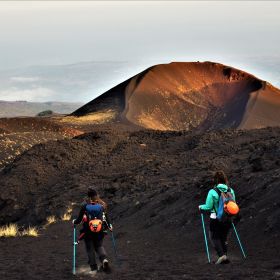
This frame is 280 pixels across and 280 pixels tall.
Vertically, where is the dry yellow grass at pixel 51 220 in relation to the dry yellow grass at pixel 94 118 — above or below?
below

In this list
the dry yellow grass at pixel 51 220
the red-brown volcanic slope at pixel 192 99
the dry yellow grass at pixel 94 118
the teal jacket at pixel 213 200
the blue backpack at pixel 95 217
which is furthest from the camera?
the red-brown volcanic slope at pixel 192 99

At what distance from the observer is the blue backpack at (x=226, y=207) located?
38.4 feet

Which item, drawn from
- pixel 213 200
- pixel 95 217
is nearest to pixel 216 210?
pixel 213 200

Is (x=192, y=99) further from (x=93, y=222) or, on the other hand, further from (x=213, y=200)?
(x=93, y=222)

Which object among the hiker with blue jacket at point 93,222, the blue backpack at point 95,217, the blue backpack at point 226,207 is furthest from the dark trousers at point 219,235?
the blue backpack at point 95,217

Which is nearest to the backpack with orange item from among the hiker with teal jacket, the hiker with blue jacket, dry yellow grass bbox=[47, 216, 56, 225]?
the hiker with blue jacket

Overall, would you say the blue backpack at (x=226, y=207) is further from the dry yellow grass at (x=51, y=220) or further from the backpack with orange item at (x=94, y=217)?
the dry yellow grass at (x=51, y=220)

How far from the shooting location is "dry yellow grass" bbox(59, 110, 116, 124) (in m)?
74.4

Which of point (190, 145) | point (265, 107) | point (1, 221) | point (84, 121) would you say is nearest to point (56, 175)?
point (1, 221)

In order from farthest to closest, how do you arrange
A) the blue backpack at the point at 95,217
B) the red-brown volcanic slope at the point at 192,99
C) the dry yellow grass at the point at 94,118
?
the red-brown volcanic slope at the point at 192,99, the dry yellow grass at the point at 94,118, the blue backpack at the point at 95,217

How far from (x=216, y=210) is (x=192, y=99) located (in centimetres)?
7634

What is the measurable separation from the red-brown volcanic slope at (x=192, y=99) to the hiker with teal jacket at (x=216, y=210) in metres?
62.5

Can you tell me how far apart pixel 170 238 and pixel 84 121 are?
56960 millimetres

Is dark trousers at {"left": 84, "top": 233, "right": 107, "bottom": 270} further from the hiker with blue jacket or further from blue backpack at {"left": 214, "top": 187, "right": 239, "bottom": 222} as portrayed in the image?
blue backpack at {"left": 214, "top": 187, "right": 239, "bottom": 222}
